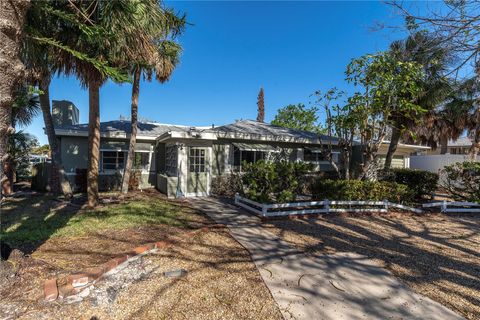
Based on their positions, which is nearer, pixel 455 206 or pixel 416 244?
pixel 416 244

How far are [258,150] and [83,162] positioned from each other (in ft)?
29.2

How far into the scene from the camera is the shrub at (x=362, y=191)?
9501 millimetres

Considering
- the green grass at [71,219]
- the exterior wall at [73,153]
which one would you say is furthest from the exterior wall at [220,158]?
the exterior wall at [73,153]

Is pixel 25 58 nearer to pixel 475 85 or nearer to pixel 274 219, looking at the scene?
pixel 274 219

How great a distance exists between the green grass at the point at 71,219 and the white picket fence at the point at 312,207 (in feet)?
7.82

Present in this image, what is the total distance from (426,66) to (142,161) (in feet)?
44.4

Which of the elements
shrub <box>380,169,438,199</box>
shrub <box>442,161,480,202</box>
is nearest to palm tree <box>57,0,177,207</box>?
shrub <box>380,169,438,199</box>

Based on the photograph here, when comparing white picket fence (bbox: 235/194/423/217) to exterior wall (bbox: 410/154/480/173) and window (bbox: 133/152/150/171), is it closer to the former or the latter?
window (bbox: 133/152/150/171)

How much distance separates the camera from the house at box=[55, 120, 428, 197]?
1205 centimetres

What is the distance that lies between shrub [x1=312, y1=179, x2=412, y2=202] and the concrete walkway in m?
4.50

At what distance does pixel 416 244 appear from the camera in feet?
20.5

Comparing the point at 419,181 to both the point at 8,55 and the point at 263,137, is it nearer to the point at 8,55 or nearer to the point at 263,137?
the point at 263,137

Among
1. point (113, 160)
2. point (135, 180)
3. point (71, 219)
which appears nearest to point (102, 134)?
point (113, 160)

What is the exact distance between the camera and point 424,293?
12.9 ft
